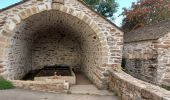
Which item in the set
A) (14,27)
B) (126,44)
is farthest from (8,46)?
(126,44)

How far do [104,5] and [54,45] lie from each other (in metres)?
8.99

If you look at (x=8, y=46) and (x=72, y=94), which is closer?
(x=72, y=94)

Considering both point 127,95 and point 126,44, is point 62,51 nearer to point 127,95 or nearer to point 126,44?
point 126,44

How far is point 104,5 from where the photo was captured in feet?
75.7

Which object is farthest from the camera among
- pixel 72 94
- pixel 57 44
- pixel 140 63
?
pixel 57 44

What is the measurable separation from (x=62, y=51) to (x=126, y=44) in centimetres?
435

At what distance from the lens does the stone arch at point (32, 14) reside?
941 cm

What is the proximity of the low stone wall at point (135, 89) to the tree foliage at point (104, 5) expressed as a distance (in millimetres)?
14277

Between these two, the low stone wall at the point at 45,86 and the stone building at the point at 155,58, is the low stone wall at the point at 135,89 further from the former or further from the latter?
the stone building at the point at 155,58

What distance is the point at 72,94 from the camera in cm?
893

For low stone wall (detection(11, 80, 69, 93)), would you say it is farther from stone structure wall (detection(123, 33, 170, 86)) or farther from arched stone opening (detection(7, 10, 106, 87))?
stone structure wall (detection(123, 33, 170, 86))

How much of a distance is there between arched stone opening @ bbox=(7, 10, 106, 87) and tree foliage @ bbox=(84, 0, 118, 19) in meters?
8.19

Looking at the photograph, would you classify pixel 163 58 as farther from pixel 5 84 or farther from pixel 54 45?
pixel 5 84

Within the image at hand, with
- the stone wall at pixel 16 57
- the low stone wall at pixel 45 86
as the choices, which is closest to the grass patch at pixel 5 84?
the low stone wall at pixel 45 86
